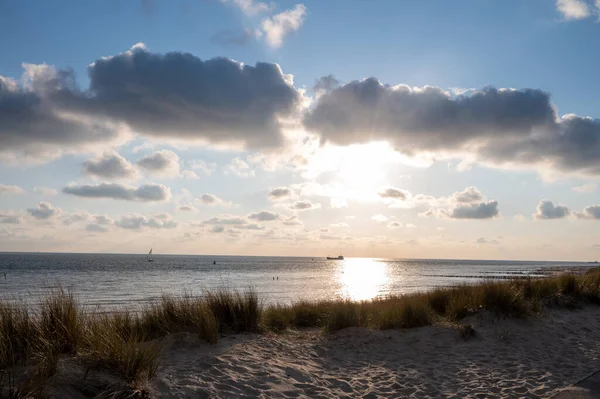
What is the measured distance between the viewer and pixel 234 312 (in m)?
10.2

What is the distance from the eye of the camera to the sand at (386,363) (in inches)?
269

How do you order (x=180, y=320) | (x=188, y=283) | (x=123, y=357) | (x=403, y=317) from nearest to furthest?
(x=123, y=357) → (x=180, y=320) → (x=403, y=317) → (x=188, y=283)

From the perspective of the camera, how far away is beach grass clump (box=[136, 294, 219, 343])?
8.61 meters

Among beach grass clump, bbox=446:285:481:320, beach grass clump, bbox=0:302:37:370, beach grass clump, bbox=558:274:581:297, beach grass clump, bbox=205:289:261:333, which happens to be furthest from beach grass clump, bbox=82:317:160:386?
beach grass clump, bbox=558:274:581:297

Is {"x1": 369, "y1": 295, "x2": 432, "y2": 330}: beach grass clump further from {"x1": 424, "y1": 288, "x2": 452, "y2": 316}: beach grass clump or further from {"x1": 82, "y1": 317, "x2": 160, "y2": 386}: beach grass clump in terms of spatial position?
{"x1": 82, "y1": 317, "x2": 160, "y2": 386}: beach grass clump

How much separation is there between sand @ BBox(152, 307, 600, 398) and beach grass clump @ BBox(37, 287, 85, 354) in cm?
139

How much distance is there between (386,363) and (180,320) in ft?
14.5

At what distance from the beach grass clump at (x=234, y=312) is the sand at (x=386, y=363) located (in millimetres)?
625

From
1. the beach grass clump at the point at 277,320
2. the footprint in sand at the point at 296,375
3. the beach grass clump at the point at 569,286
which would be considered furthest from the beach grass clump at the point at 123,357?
the beach grass clump at the point at 569,286

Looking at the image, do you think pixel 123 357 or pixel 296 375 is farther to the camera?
pixel 296 375

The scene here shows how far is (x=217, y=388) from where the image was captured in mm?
6391

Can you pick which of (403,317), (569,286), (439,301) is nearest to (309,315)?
(403,317)

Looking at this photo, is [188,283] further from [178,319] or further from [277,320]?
[178,319]

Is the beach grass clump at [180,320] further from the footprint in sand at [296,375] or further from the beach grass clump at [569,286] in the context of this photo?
the beach grass clump at [569,286]
